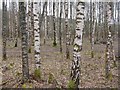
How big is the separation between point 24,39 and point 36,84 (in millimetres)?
1916

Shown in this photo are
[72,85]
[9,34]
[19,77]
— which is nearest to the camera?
[72,85]

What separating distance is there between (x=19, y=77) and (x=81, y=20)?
3925 millimetres

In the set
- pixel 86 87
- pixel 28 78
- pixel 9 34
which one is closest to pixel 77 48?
pixel 86 87

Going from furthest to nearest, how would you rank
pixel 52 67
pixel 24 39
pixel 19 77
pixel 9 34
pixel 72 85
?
pixel 9 34
pixel 52 67
pixel 19 77
pixel 24 39
pixel 72 85

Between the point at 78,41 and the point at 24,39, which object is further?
the point at 24,39

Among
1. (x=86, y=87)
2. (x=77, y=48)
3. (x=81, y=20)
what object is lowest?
(x=86, y=87)

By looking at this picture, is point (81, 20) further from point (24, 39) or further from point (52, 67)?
point (52, 67)

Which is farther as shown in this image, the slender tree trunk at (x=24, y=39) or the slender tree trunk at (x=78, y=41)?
the slender tree trunk at (x=24, y=39)

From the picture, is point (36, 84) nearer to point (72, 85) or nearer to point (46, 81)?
point (46, 81)

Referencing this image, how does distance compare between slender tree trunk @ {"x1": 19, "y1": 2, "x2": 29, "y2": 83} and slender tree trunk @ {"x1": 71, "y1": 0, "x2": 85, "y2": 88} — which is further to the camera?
slender tree trunk @ {"x1": 19, "y1": 2, "x2": 29, "y2": 83}

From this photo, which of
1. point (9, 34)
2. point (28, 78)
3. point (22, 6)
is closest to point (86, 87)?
point (28, 78)

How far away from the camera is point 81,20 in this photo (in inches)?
402

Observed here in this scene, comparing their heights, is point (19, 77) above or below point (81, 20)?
below

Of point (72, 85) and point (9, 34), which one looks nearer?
point (72, 85)
